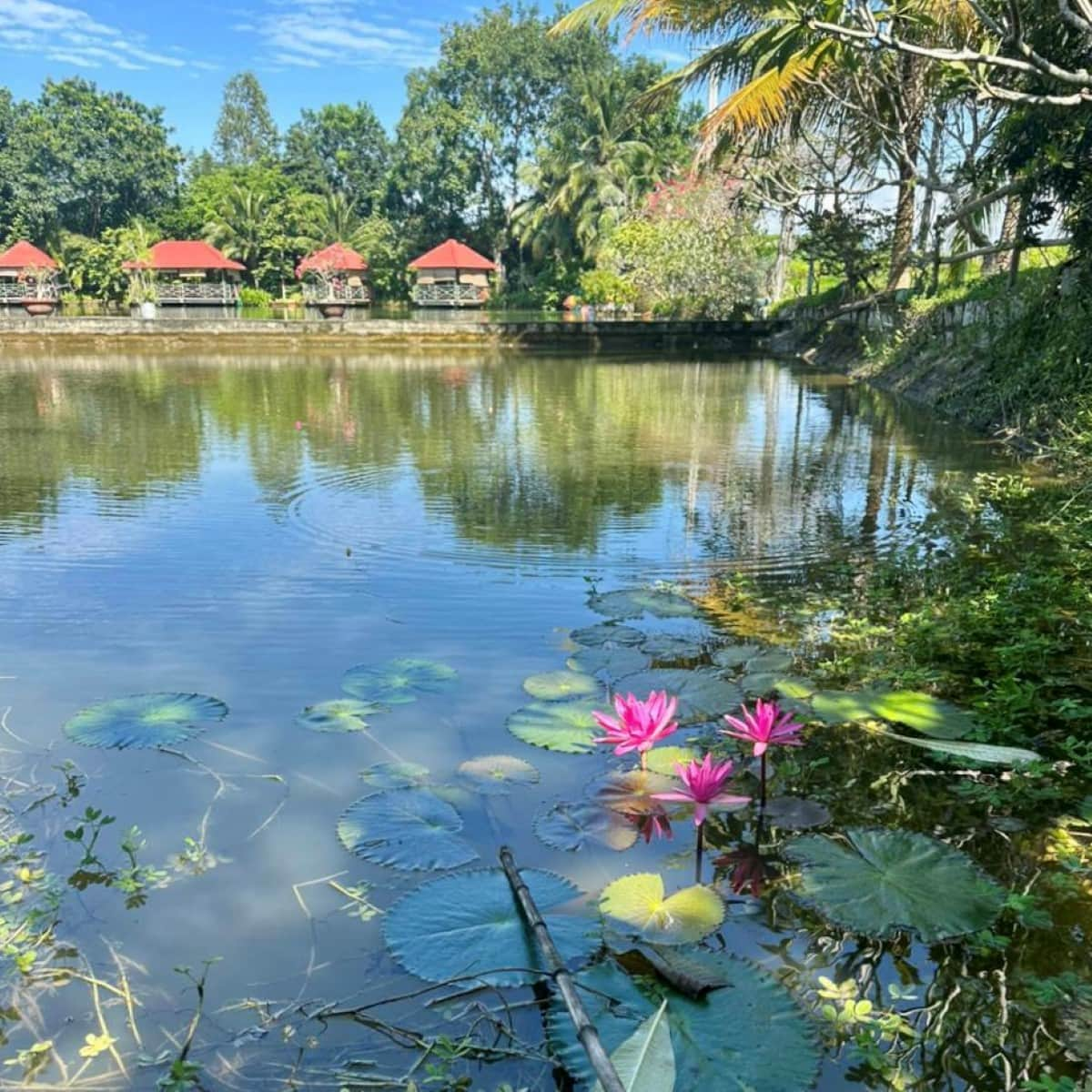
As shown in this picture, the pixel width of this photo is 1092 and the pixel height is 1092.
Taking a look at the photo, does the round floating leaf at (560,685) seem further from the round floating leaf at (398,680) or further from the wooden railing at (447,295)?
the wooden railing at (447,295)

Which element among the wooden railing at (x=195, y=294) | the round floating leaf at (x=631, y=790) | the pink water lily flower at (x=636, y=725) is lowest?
the round floating leaf at (x=631, y=790)

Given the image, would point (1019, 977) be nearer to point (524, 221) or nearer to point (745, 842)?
point (745, 842)

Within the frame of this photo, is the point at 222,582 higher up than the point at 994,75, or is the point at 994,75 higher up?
the point at 994,75

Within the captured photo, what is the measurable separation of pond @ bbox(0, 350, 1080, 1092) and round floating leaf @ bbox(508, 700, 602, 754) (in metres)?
0.02

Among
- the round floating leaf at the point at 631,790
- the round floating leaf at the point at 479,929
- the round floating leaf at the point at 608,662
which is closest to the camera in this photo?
the round floating leaf at the point at 479,929

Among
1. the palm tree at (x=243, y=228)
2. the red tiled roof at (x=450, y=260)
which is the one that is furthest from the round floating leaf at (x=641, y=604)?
the palm tree at (x=243, y=228)

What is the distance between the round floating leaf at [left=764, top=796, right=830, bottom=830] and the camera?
2172 mm

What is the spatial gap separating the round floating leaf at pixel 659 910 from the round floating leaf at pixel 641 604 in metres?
1.89

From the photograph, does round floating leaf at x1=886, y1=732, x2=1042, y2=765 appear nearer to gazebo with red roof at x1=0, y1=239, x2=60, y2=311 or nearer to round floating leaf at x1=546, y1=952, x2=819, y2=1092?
round floating leaf at x1=546, y1=952, x2=819, y2=1092

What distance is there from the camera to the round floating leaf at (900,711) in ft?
8.18

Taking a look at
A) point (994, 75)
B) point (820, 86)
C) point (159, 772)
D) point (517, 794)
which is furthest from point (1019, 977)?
point (820, 86)

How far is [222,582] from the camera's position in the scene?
429cm

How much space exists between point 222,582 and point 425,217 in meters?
34.8

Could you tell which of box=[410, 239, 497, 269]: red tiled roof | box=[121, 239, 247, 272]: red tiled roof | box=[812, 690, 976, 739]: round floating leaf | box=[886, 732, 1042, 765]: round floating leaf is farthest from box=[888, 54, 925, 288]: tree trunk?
box=[121, 239, 247, 272]: red tiled roof
